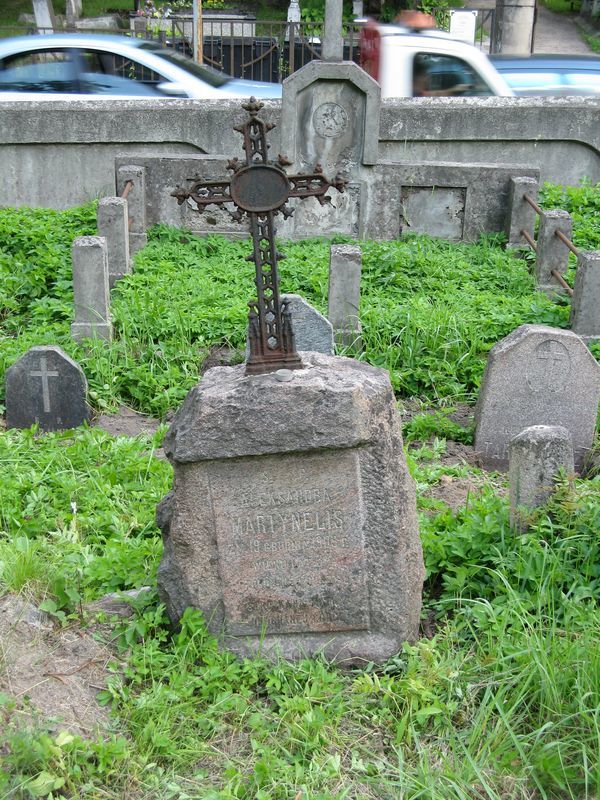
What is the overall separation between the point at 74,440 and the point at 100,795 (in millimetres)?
3182

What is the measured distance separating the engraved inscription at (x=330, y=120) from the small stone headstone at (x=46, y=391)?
395 centimetres

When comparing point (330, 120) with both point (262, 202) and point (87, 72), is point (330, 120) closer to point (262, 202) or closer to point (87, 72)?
point (87, 72)

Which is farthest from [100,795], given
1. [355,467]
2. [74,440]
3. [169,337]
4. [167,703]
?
[169,337]

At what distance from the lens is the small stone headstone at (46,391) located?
6301 millimetres

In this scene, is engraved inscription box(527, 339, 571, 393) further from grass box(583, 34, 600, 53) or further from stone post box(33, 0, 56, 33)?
grass box(583, 34, 600, 53)

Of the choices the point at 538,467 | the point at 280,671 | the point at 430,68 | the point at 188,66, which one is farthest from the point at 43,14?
the point at 280,671

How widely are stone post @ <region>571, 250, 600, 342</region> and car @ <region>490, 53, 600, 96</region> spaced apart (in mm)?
5045

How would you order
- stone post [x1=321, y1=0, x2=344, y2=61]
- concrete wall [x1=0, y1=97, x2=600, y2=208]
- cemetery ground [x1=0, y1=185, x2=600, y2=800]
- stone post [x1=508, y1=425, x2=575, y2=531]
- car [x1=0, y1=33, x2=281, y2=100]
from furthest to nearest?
car [x1=0, y1=33, x2=281, y2=100], concrete wall [x1=0, y1=97, x2=600, y2=208], stone post [x1=321, y1=0, x2=344, y2=61], stone post [x1=508, y1=425, x2=575, y2=531], cemetery ground [x1=0, y1=185, x2=600, y2=800]

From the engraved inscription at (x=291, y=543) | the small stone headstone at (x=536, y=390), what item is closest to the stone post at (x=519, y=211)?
the small stone headstone at (x=536, y=390)

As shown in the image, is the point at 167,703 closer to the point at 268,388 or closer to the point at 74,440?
the point at 268,388

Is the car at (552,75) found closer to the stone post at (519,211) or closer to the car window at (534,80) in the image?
the car window at (534,80)

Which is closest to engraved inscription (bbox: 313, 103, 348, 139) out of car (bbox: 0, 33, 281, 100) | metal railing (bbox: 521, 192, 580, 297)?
metal railing (bbox: 521, 192, 580, 297)

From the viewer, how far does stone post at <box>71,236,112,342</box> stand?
7086 mm

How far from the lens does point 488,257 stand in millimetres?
8781
